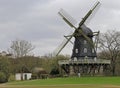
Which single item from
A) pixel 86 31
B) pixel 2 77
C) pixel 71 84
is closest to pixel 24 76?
pixel 2 77

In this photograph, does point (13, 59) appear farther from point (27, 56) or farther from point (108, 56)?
point (108, 56)

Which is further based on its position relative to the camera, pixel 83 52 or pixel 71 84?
pixel 83 52

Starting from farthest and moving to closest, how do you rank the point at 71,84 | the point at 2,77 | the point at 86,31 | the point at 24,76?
the point at 24,76
the point at 86,31
the point at 2,77
the point at 71,84

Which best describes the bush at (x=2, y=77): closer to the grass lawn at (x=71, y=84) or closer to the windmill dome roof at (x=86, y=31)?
the grass lawn at (x=71, y=84)

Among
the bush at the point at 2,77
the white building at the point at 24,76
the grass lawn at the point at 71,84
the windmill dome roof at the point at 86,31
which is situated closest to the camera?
the grass lawn at the point at 71,84

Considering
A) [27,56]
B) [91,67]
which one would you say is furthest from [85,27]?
[27,56]

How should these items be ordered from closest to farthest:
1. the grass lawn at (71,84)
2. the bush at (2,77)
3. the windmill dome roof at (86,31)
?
1. the grass lawn at (71,84)
2. the bush at (2,77)
3. the windmill dome roof at (86,31)

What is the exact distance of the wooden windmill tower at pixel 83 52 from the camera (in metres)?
86.4

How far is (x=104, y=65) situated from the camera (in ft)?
292

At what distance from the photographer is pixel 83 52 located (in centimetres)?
8856

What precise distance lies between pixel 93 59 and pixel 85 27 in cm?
740

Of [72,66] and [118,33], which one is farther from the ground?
[118,33]

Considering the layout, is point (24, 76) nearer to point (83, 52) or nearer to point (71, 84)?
point (83, 52)

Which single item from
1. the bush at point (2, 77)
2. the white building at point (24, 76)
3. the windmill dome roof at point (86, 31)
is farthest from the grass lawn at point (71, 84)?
the white building at point (24, 76)
